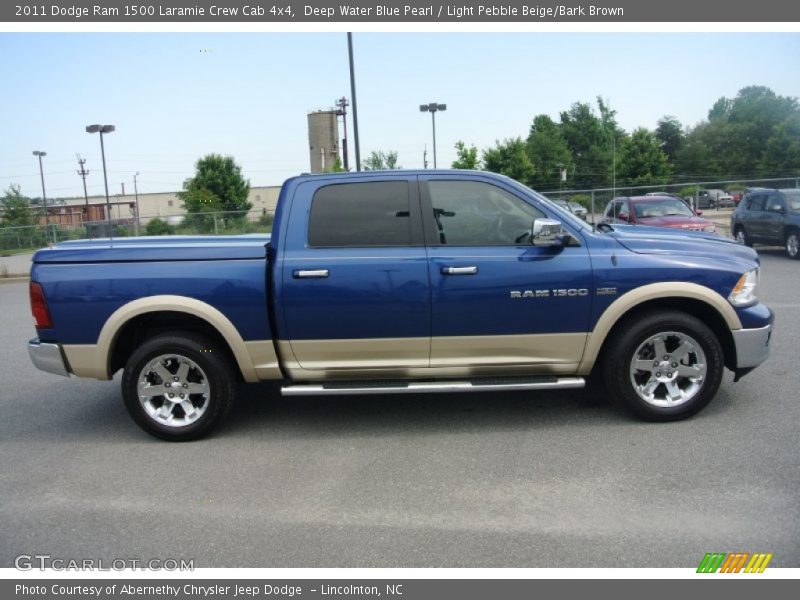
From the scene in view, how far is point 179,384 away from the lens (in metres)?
5.05

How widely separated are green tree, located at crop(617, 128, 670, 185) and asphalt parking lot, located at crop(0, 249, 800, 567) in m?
50.7

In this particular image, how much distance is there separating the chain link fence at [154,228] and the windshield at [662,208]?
1377 cm

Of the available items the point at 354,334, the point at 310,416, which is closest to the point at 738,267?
the point at 354,334

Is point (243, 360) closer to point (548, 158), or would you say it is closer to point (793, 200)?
point (793, 200)

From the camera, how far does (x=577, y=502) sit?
3.85 metres

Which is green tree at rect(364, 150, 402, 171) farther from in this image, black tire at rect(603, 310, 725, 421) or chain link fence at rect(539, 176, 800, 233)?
black tire at rect(603, 310, 725, 421)

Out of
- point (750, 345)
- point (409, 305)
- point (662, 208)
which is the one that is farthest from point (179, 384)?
point (662, 208)

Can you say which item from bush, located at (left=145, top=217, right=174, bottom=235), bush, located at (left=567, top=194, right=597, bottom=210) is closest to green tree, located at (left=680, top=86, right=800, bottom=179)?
bush, located at (left=567, top=194, right=597, bottom=210)

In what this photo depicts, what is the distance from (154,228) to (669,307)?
78.9 ft

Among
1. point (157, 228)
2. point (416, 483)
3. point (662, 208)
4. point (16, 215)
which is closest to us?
point (416, 483)

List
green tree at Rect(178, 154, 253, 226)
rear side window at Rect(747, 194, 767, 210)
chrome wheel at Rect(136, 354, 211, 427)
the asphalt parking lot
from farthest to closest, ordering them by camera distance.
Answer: green tree at Rect(178, 154, 253, 226), rear side window at Rect(747, 194, 767, 210), chrome wheel at Rect(136, 354, 211, 427), the asphalt parking lot

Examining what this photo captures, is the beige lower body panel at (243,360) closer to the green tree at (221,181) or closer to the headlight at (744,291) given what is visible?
the headlight at (744,291)

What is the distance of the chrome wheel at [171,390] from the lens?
501 centimetres

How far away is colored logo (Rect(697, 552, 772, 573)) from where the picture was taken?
10.4ft
